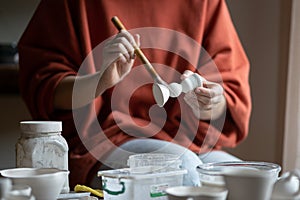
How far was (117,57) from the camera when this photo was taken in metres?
0.87

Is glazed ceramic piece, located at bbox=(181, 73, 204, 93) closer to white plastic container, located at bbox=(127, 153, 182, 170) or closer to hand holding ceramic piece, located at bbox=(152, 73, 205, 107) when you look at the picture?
hand holding ceramic piece, located at bbox=(152, 73, 205, 107)

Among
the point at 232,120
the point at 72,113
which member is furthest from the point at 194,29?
the point at 72,113

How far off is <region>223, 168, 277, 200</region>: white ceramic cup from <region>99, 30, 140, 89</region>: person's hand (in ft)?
1.29

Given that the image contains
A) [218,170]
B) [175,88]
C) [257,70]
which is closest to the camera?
[218,170]

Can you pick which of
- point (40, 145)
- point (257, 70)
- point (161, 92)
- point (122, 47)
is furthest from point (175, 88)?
point (257, 70)

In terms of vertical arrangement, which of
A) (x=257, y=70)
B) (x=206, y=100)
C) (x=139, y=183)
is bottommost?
(x=139, y=183)

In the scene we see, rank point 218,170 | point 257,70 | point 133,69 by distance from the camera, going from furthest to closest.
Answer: point 257,70 → point 133,69 → point 218,170

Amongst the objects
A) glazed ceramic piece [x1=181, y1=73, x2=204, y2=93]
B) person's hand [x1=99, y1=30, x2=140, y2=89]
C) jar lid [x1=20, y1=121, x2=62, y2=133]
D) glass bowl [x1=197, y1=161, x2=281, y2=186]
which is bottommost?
glass bowl [x1=197, y1=161, x2=281, y2=186]

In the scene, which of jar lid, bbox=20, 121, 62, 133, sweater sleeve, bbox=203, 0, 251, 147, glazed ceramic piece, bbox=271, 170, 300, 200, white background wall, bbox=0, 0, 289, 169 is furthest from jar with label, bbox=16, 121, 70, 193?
white background wall, bbox=0, 0, 289, 169

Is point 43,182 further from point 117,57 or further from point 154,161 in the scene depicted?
point 117,57

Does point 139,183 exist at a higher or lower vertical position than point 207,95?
lower

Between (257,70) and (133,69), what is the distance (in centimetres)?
54

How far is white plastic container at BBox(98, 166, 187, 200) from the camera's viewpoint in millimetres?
619

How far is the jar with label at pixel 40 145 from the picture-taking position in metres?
0.70
